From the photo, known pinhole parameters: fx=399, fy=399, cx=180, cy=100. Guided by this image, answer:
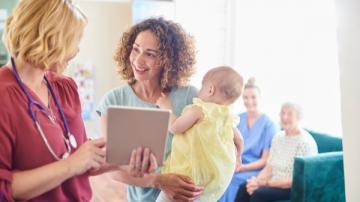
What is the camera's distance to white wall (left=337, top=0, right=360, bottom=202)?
64.8 inches

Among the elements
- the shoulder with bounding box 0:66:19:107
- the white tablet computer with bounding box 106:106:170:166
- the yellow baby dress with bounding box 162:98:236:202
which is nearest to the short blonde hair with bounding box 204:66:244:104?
the yellow baby dress with bounding box 162:98:236:202

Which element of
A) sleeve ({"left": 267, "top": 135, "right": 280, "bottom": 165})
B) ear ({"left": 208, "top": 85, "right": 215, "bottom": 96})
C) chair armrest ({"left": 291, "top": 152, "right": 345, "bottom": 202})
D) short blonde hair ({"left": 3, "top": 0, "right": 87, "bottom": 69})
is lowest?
chair armrest ({"left": 291, "top": 152, "right": 345, "bottom": 202})

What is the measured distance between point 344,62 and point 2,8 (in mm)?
4374

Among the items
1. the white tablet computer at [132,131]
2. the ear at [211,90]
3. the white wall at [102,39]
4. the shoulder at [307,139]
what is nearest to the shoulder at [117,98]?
the ear at [211,90]

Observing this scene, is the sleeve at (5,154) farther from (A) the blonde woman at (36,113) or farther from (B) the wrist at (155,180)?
(B) the wrist at (155,180)

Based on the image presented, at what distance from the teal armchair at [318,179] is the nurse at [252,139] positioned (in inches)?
23.9

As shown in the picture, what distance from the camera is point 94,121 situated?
5.62m

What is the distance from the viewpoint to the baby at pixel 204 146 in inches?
60.6

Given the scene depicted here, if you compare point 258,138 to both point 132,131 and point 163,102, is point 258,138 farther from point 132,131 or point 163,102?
point 132,131

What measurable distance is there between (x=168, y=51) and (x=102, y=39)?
425 centimetres

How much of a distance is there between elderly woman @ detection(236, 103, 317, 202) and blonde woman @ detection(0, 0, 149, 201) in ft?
7.07

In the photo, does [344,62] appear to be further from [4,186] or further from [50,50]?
[4,186]

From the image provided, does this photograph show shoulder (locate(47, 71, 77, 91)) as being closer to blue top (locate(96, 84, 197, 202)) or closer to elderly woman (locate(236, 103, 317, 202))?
blue top (locate(96, 84, 197, 202))

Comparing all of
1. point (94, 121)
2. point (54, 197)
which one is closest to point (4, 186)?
point (54, 197)
